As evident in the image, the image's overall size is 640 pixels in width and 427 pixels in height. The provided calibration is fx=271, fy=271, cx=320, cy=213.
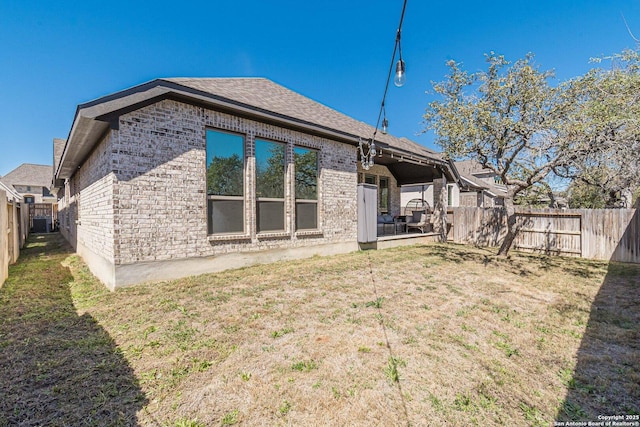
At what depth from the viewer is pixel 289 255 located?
7625 mm

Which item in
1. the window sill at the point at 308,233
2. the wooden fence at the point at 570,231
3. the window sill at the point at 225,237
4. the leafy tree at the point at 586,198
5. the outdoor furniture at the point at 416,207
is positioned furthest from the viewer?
the leafy tree at the point at 586,198

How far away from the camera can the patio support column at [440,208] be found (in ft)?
41.9

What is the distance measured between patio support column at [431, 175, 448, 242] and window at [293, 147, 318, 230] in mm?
7322

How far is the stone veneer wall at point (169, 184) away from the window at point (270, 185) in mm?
247

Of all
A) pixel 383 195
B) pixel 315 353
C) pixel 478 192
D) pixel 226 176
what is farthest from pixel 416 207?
pixel 315 353

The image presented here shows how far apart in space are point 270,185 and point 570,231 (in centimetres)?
1025

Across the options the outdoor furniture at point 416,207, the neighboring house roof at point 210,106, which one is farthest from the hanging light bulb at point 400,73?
the outdoor furniture at point 416,207

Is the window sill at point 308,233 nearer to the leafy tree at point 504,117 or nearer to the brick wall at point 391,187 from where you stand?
the leafy tree at point 504,117

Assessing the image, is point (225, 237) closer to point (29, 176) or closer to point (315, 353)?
point (315, 353)

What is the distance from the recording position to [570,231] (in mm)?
9336

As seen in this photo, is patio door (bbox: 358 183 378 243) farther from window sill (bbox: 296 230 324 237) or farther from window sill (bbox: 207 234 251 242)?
window sill (bbox: 207 234 251 242)

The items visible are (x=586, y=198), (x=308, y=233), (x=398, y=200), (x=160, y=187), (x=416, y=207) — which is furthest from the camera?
(x=586, y=198)

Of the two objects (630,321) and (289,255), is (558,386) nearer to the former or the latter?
(630,321)

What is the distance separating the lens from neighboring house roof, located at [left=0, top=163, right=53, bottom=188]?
3519 cm
